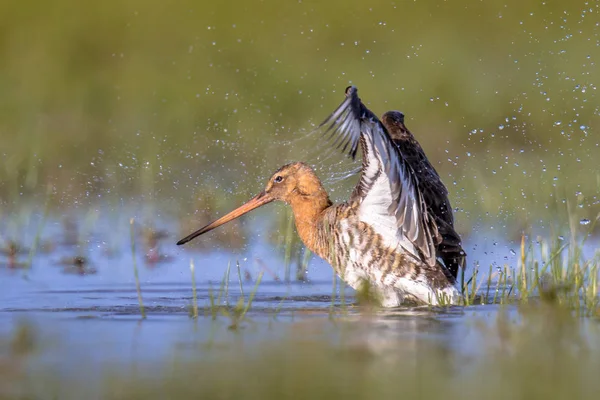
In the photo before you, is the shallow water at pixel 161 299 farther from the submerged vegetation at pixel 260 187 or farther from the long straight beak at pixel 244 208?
the long straight beak at pixel 244 208

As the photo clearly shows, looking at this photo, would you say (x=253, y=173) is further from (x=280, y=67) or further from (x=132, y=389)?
(x=132, y=389)

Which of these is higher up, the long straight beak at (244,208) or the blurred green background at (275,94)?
the blurred green background at (275,94)

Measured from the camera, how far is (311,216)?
7.50 m

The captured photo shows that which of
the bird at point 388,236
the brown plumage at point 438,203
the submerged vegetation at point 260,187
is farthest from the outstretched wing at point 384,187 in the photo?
the submerged vegetation at point 260,187

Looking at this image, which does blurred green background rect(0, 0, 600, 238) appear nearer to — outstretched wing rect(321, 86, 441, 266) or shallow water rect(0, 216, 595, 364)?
shallow water rect(0, 216, 595, 364)

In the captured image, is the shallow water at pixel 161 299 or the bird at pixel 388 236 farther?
the bird at pixel 388 236

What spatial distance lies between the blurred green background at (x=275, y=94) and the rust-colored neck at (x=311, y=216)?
79.4 inches

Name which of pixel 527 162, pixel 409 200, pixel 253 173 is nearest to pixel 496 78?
pixel 527 162

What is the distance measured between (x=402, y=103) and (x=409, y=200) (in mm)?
5593

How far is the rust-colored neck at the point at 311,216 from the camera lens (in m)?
7.39

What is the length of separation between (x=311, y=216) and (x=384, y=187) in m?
0.88

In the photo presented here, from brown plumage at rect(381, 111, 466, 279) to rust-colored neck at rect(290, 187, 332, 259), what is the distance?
62 cm

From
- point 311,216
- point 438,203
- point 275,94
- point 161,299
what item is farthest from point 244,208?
point 275,94

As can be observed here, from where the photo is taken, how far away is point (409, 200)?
669 cm
